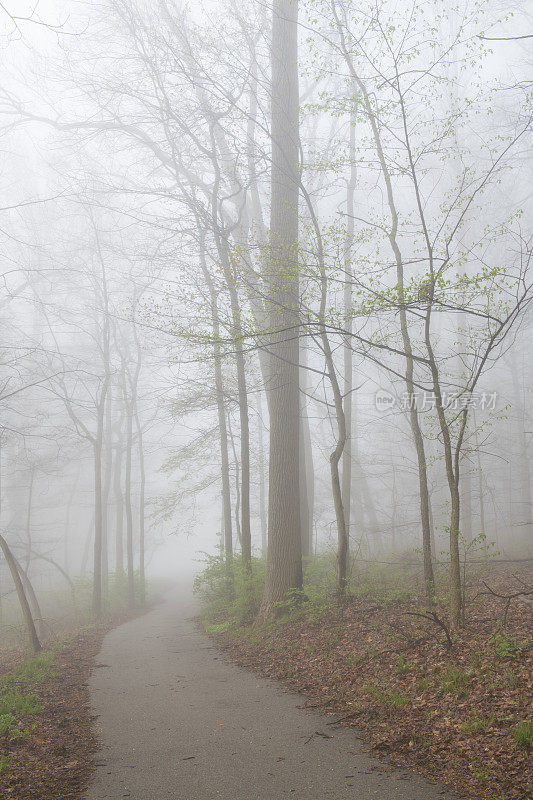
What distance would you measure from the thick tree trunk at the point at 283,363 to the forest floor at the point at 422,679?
0.96 metres

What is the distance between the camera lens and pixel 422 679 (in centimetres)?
507

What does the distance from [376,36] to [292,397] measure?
223 inches

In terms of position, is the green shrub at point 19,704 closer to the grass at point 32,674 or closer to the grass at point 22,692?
the grass at point 22,692

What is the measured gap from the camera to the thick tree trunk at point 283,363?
29.2 feet

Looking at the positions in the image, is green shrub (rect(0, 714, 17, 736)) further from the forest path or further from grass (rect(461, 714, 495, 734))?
grass (rect(461, 714, 495, 734))

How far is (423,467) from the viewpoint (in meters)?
8.10

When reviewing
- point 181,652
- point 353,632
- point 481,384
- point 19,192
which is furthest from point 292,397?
point 481,384

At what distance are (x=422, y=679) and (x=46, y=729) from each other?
385 cm

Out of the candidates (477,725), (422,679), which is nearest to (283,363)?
(422,679)

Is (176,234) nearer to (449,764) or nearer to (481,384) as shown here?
Result: (449,764)

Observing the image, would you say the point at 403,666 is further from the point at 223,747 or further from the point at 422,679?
the point at 223,747

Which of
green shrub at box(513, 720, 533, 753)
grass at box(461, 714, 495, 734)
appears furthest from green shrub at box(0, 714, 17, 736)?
green shrub at box(513, 720, 533, 753)

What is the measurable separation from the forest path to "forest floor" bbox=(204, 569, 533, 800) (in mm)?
272

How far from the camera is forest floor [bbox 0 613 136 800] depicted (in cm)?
397
